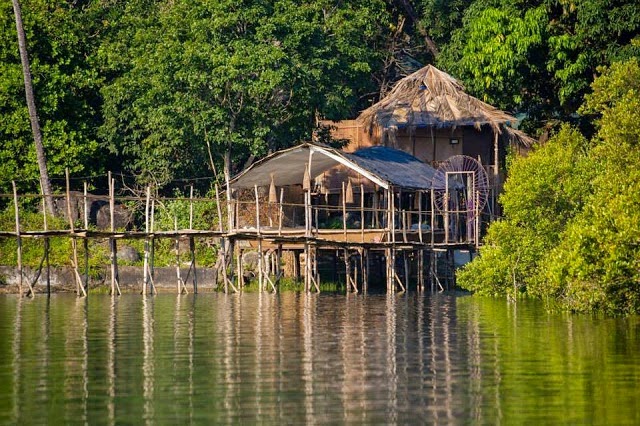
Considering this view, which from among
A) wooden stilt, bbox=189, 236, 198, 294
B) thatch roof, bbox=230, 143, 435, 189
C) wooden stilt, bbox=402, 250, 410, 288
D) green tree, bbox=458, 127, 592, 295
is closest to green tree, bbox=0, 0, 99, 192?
wooden stilt, bbox=189, 236, 198, 294

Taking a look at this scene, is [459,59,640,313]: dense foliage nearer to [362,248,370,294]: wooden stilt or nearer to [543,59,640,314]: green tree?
[543,59,640,314]: green tree

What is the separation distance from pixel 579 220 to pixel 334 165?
40.4 ft

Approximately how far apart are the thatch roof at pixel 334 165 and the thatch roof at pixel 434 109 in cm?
152

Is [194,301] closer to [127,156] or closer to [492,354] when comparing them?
[127,156]

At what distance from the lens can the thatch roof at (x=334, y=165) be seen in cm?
3581

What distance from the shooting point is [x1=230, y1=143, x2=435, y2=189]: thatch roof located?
35812 millimetres

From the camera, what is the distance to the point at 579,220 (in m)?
26.9

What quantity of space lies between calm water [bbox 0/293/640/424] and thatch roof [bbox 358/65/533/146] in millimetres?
11039

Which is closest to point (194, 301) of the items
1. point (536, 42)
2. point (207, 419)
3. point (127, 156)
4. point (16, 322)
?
point (16, 322)

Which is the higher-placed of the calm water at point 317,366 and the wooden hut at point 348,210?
the wooden hut at point 348,210

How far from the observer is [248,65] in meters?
37.2

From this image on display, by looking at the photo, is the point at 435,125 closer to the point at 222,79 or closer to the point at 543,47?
the point at 543,47

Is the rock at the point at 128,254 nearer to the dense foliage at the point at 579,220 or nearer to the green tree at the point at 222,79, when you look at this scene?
the green tree at the point at 222,79

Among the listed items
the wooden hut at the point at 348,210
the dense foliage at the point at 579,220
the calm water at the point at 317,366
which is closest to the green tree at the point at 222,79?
the wooden hut at the point at 348,210
